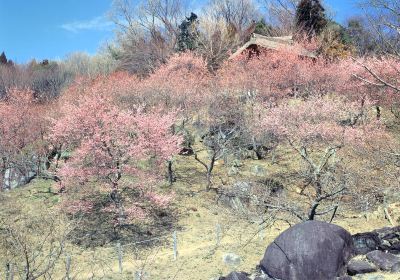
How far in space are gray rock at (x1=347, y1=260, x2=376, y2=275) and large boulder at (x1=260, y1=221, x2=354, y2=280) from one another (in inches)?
5.4

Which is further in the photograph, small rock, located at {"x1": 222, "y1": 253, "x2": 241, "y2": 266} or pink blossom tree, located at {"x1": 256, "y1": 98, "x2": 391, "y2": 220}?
pink blossom tree, located at {"x1": 256, "y1": 98, "x2": 391, "y2": 220}

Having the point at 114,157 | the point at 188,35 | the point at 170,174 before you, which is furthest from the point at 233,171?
the point at 188,35

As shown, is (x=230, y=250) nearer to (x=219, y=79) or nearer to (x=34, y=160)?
(x=34, y=160)

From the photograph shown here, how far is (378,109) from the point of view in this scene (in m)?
30.8

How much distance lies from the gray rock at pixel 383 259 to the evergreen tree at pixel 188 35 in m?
38.1

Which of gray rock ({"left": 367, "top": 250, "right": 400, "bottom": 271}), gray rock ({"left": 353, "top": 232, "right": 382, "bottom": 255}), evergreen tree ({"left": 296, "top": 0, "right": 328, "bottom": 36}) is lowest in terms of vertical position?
gray rock ({"left": 367, "top": 250, "right": 400, "bottom": 271})

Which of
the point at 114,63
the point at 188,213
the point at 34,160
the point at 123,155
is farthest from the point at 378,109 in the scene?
the point at 114,63

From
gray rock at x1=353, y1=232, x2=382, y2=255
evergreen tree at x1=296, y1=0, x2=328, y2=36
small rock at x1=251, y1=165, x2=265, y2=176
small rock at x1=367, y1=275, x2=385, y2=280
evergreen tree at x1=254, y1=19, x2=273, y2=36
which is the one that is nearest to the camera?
small rock at x1=367, y1=275, x2=385, y2=280

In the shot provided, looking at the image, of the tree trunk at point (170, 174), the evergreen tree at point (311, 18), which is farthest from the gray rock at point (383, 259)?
the evergreen tree at point (311, 18)

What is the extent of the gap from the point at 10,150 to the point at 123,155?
33.9ft

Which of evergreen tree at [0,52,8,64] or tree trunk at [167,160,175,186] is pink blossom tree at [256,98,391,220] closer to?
tree trunk at [167,160,175,186]

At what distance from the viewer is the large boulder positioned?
10523mm

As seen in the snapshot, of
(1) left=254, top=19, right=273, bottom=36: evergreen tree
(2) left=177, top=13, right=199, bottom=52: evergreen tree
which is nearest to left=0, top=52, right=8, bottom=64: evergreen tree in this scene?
(2) left=177, top=13, right=199, bottom=52: evergreen tree

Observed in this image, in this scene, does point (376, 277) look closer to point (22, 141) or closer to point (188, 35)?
point (22, 141)
